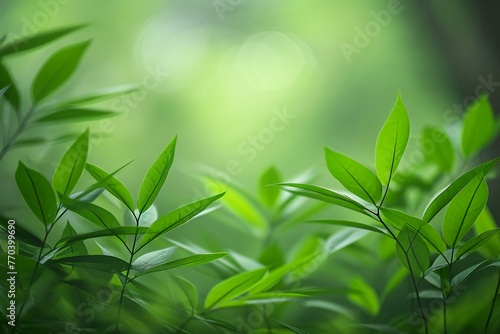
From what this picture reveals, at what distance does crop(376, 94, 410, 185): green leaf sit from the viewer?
47 cm

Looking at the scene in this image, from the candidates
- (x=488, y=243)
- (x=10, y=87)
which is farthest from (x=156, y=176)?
(x=488, y=243)

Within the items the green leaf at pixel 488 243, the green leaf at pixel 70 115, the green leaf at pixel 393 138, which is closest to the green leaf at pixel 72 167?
the green leaf at pixel 70 115

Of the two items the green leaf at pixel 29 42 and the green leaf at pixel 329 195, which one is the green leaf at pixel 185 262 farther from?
the green leaf at pixel 29 42

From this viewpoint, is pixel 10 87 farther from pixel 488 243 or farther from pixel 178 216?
pixel 488 243

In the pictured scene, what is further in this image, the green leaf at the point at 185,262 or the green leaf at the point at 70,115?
the green leaf at the point at 70,115

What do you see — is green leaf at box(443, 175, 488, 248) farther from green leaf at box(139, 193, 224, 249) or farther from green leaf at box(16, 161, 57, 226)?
green leaf at box(16, 161, 57, 226)

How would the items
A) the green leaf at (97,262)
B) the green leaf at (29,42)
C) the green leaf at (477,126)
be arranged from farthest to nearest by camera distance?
the green leaf at (477,126) < the green leaf at (29,42) < the green leaf at (97,262)

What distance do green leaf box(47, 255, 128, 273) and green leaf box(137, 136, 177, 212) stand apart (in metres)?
0.05

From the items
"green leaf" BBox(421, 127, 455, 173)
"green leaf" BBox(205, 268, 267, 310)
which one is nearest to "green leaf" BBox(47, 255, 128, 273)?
"green leaf" BBox(205, 268, 267, 310)

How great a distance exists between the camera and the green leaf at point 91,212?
45 cm

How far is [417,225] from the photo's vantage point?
0.46m

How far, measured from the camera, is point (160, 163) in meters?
0.46

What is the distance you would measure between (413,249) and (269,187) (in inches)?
12.4

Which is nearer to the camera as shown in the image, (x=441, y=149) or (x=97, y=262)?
Result: (x=97, y=262)
